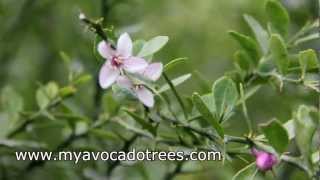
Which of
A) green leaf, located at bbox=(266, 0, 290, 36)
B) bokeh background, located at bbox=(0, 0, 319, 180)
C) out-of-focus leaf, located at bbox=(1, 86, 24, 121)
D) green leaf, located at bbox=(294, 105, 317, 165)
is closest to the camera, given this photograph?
green leaf, located at bbox=(294, 105, 317, 165)

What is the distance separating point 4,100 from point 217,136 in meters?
0.26

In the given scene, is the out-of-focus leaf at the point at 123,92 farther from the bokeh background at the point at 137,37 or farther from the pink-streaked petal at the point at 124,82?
the bokeh background at the point at 137,37

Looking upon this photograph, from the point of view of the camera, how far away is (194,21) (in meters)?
0.96

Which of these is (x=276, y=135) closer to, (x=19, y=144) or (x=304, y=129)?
(x=304, y=129)

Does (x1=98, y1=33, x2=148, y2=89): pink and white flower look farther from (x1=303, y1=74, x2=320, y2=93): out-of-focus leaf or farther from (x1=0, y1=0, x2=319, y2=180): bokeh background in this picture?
(x1=0, y1=0, x2=319, y2=180): bokeh background

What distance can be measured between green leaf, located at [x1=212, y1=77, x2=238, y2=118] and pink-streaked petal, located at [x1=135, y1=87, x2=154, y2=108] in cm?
4

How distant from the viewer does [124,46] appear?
403 mm

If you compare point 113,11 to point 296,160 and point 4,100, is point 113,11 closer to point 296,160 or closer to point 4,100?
point 4,100

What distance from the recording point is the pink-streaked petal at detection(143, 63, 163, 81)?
399mm

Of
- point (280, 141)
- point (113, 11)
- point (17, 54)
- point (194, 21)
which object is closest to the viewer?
point (280, 141)

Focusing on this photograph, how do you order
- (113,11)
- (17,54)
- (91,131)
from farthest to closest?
1. (17,54)
2. (113,11)
3. (91,131)

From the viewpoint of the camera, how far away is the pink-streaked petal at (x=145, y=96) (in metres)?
0.41

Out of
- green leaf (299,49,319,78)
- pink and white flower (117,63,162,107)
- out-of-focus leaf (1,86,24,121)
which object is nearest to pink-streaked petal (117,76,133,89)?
pink and white flower (117,63,162,107)

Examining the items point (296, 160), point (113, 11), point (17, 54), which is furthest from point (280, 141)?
point (17, 54)
